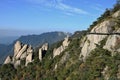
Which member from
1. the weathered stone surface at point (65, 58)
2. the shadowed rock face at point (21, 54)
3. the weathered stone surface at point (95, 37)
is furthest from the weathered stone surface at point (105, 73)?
the shadowed rock face at point (21, 54)

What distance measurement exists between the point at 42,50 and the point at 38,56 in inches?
129

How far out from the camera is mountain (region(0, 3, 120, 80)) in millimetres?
86000

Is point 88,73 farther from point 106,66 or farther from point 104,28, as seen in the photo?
point 104,28

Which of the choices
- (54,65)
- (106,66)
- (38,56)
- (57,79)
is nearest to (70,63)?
(57,79)

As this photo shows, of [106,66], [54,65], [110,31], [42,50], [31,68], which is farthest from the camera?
[42,50]

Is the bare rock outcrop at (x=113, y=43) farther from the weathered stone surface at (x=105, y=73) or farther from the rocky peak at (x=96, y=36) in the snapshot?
the weathered stone surface at (x=105, y=73)

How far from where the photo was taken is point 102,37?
94938 millimetres

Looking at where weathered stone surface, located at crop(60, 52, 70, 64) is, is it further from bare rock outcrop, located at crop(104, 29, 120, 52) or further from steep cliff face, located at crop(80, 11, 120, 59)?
bare rock outcrop, located at crop(104, 29, 120, 52)

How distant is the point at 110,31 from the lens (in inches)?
3629

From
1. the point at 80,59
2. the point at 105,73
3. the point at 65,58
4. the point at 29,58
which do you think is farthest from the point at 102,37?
the point at 29,58

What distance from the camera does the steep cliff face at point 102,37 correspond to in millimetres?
87188

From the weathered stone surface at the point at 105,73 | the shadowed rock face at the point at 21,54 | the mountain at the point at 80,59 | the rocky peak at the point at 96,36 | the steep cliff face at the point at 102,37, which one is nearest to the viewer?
the weathered stone surface at the point at 105,73

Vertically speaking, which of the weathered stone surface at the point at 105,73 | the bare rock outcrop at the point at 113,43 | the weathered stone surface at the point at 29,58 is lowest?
the weathered stone surface at the point at 29,58

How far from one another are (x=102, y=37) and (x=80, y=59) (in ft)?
33.5
